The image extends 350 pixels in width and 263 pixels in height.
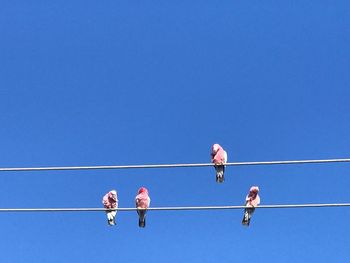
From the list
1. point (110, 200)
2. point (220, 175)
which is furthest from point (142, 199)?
point (220, 175)

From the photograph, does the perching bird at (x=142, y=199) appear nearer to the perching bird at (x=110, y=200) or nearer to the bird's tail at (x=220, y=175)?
the perching bird at (x=110, y=200)

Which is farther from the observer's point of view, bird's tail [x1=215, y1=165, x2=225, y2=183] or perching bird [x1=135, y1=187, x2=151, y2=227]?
perching bird [x1=135, y1=187, x2=151, y2=227]

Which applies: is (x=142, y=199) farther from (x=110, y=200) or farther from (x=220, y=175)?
(x=220, y=175)

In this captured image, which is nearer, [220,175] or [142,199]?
[220,175]

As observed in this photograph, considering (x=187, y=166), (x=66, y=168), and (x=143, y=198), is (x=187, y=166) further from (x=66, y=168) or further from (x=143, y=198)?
(x=143, y=198)

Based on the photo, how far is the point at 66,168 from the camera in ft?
41.4

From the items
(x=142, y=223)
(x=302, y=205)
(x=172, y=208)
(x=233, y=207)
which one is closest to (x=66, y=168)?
(x=172, y=208)

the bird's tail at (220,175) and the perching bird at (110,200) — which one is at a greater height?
the bird's tail at (220,175)

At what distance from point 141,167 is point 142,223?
199 inches

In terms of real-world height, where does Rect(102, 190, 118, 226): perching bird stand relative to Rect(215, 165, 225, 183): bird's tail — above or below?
below

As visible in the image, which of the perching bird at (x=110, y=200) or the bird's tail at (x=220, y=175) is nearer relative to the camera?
the bird's tail at (x=220, y=175)

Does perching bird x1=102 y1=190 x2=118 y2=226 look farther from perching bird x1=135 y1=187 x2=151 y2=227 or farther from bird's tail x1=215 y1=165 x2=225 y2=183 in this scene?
bird's tail x1=215 y1=165 x2=225 y2=183

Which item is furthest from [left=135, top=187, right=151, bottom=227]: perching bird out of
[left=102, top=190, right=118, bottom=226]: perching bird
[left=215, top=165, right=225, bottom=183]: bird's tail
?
[left=215, top=165, right=225, bottom=183]: bird's tail

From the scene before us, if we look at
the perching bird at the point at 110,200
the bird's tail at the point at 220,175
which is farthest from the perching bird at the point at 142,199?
the bird's tail at the point at 220,175
